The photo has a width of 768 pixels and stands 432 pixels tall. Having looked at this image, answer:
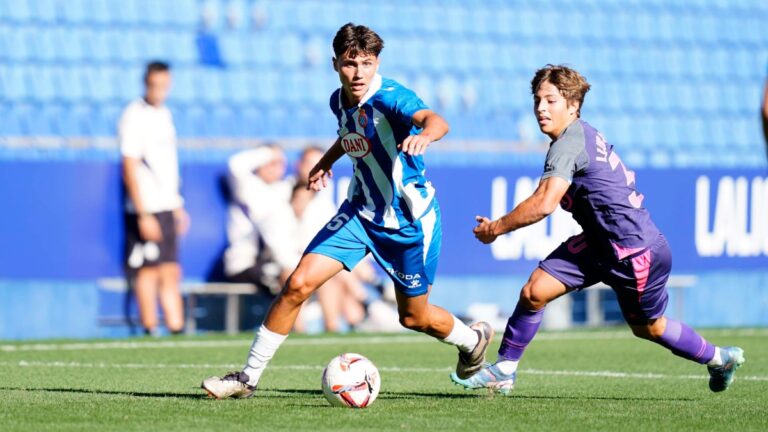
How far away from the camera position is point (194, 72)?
15.2m

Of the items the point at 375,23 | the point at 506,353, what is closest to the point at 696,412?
the point at 506,353

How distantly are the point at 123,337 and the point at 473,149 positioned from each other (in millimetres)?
4226

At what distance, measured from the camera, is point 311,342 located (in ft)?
37.8

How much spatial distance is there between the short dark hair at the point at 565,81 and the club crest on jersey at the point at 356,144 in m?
0.89

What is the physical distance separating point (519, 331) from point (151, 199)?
5552mm

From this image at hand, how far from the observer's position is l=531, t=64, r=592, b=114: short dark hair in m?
6.96

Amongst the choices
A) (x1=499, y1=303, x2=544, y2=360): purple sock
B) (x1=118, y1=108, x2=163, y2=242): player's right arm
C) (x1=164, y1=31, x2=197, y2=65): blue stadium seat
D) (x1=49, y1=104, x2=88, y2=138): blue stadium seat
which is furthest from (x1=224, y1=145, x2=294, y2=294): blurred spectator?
(x1=499, y1=303, x2=544, y2=360): purple sock

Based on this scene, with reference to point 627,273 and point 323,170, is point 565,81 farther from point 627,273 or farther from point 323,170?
point 323,170

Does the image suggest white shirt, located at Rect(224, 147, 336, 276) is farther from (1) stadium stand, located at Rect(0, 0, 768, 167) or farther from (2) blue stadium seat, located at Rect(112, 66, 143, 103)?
(2) blue stadium seat, located at Rect(112, 66, 143, 103)

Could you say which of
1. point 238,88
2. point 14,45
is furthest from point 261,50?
point 14,45

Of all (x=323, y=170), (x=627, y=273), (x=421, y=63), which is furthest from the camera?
(x=421, y=63)

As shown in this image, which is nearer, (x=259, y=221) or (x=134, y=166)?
(x=134, y=166)

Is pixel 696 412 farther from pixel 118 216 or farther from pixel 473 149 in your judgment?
pixel 473 149

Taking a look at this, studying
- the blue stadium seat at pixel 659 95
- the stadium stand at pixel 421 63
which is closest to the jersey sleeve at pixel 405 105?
the stadium stand at pixel 421 63
